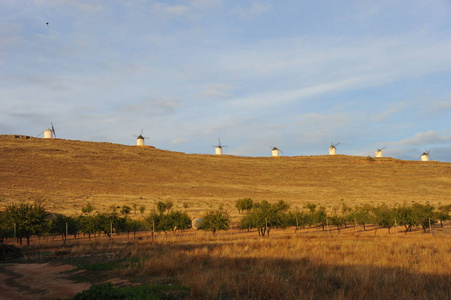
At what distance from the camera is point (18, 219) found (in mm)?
34500

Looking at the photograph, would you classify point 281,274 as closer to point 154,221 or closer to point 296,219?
point 154,221

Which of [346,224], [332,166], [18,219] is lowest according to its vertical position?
[346,224]

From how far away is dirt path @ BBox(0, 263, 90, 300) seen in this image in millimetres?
13277

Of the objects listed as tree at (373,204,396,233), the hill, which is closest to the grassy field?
tree at (373,204,396,233)

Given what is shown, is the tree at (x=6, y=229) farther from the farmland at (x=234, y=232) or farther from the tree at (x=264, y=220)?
the tree at (x=264, y=220)

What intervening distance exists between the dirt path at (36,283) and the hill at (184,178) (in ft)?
120

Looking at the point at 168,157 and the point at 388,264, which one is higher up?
the point at 168,157

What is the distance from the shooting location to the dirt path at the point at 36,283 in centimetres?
1328

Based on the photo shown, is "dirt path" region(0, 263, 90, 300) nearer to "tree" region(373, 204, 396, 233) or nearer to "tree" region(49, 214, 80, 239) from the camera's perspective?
"tree" region(49, 214, 80, 239)

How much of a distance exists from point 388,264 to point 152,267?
1044 cm

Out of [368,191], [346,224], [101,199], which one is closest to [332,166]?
[368,191]

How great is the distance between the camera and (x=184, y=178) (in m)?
88.2

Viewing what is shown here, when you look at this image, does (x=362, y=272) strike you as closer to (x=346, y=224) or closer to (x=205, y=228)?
(x=205, y=228)

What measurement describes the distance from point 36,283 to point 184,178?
2859 inches
